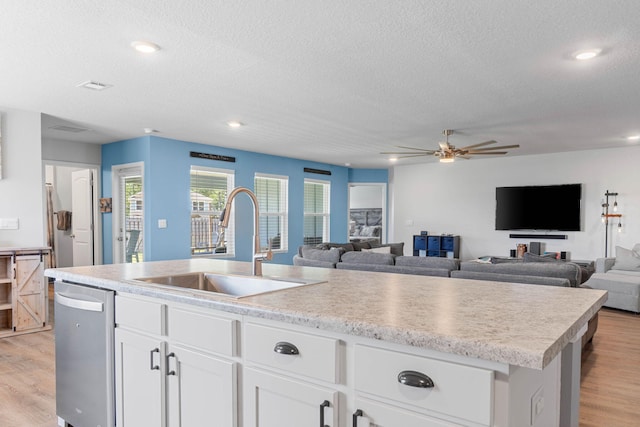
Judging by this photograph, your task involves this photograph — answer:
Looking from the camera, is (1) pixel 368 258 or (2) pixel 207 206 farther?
(2) pixel 207 206

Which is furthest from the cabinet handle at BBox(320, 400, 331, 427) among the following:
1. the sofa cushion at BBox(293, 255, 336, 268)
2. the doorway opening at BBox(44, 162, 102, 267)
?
the doorway opening at BBox(44, 162, 102, 267)

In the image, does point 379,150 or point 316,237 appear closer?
point 379,150

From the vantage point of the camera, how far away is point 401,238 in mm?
9648

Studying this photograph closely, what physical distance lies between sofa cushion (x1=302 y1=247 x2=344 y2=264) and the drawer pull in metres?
3.91

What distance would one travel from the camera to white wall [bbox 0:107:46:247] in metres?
4.64

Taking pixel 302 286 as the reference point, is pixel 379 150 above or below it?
above

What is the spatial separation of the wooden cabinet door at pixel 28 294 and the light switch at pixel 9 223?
361mm

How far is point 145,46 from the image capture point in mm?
2924

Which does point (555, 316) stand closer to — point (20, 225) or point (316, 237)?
point (20, 225)

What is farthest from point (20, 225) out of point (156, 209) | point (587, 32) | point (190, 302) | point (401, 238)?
point (401, 238)

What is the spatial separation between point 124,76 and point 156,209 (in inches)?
117

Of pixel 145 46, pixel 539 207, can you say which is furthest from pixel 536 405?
pixel 539 207

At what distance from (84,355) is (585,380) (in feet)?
11.4

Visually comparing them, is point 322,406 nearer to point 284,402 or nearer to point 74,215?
point 284,402
